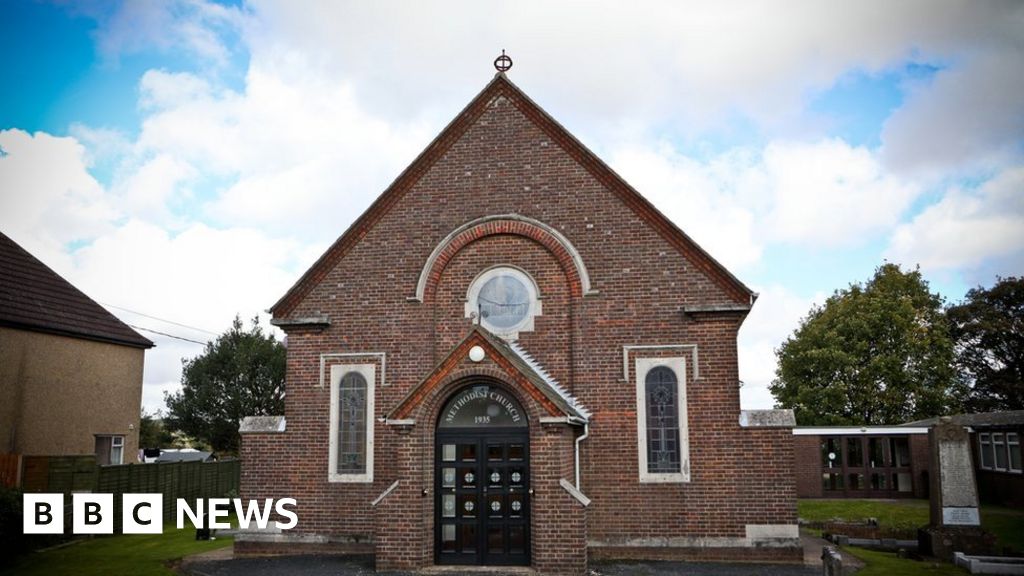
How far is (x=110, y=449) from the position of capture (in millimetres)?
25688

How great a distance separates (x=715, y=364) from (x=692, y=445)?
1634 millimetres

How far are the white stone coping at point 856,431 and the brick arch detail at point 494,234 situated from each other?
1917 centimetres

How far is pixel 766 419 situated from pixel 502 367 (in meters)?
5.22

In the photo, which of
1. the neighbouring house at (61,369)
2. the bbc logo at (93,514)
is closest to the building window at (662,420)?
the bbc logo at (93,514)

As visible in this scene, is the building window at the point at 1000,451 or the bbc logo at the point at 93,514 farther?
the building window at the point at 1000,451

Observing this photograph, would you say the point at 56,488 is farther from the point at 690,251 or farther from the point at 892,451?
the point at 892,451

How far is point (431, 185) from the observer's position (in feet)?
56.5

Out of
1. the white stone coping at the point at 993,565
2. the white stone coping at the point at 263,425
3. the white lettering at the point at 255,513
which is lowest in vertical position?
the white stone coping at the point at 993,565

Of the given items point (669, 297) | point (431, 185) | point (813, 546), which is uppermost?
point (431, 185)

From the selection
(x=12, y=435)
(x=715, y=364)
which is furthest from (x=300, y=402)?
(x=12, y=435)

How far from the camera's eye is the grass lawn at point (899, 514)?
69.3ft

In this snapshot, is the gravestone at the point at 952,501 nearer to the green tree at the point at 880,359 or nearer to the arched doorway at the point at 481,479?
the arched doorway at the point at 481,479

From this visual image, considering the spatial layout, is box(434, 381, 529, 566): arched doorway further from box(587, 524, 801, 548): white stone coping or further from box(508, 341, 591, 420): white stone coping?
box(587, 524, 801, 548): white stone coping

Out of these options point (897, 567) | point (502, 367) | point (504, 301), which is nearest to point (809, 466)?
point (897, 567)
